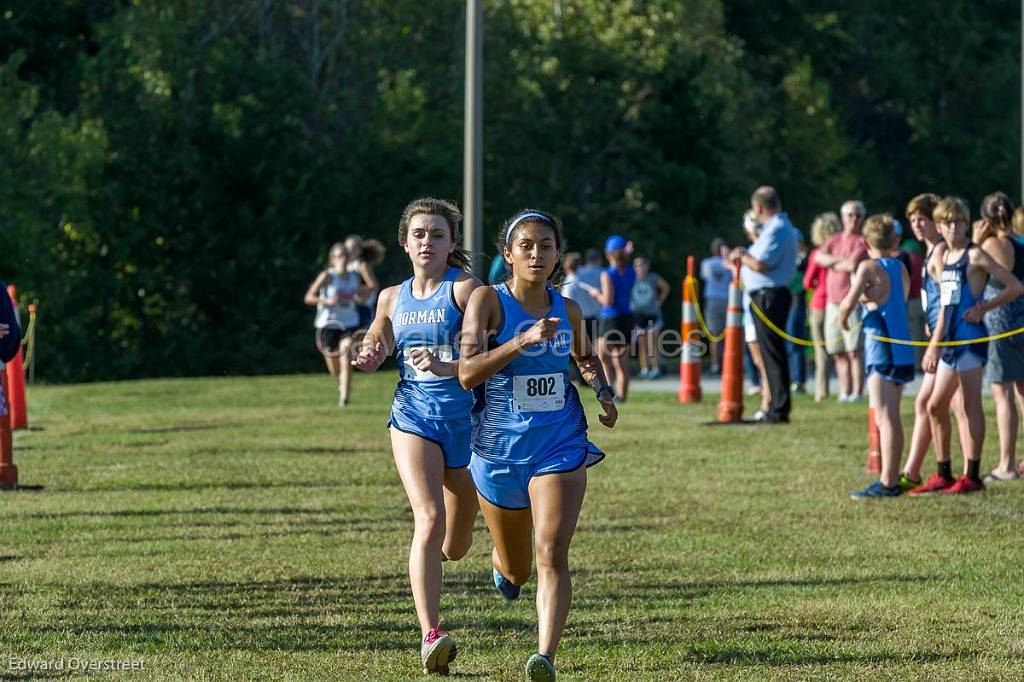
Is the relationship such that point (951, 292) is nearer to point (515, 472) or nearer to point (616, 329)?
point (515, 472)

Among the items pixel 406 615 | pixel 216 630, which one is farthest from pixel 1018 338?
pixel 216 630

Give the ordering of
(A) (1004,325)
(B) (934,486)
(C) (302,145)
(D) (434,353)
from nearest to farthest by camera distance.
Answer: (D) (434,353) < (B) (934,486) < (A) (1004,325) < (C) (302,145)

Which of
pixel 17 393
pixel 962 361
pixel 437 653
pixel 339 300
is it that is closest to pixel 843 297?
pixel 339 300

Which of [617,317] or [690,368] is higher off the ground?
[617,317]

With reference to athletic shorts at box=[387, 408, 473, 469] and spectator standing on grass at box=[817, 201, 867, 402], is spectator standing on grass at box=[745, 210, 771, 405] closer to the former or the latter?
spectator standing on grass at box=[817, 201, 867, 402]

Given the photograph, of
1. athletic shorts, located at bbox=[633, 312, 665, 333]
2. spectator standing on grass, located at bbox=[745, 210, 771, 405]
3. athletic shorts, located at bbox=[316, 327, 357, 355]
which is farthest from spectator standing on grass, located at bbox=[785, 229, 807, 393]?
athletic shorts, located at bbox=[316, 327, 357, 355]

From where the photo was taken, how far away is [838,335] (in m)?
18.5

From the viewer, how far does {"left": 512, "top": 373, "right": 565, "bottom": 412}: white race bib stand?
692 cm

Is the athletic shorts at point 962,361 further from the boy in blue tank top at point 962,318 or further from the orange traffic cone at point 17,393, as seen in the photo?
the orange traffic cone at point 17,393

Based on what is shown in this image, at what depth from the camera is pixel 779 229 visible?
16.1 m

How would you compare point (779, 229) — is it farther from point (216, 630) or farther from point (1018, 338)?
point (216, 630)

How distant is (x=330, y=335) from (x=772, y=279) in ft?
19.5

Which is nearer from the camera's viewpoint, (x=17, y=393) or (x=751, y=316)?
(x=751, y=316)

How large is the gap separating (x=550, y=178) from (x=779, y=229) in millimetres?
25475
